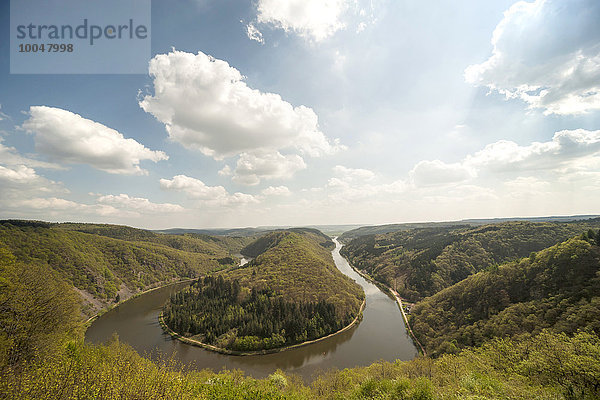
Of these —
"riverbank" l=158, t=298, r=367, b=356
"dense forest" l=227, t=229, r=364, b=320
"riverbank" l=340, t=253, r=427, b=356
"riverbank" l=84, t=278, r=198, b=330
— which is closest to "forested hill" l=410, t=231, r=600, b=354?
A: "riverbank" l=340, t=253, r=427, b=356

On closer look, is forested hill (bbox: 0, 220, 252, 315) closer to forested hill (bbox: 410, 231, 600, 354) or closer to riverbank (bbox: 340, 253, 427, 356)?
riverbank (bbox: 340, 253, 427, 356)

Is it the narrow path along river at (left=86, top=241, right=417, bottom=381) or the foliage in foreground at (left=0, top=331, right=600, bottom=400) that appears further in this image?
the narrow path along river at (left=86, top=241, right=417, bottom=381)

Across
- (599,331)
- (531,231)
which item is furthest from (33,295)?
(531,231)

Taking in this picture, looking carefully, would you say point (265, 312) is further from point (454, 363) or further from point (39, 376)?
point (39, 376)

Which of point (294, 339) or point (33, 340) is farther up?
point (33, 340)

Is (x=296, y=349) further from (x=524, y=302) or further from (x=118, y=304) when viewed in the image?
(x=118, y=304)

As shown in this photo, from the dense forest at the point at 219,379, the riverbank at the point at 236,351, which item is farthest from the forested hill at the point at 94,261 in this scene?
the dense forest at the point at 219,379

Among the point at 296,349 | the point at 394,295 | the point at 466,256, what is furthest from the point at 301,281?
the point at 466,256
